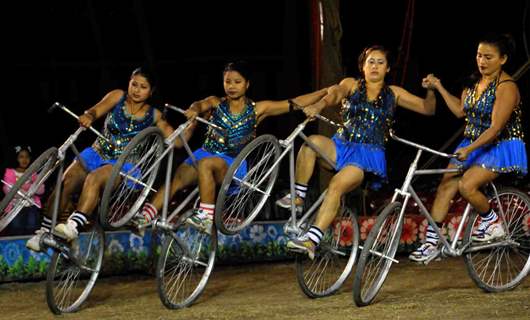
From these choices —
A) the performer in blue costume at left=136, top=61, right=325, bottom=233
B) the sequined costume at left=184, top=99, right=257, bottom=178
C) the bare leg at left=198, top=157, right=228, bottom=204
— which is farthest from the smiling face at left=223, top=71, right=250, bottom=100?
the bare leg at left=198, top=157, right=228, bottom=204

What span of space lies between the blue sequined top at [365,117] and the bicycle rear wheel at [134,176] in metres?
1.32

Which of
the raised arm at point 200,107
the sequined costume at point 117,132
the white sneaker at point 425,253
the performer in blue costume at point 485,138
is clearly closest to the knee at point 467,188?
the performer in blue costume at point 485,138

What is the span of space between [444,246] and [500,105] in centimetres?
106

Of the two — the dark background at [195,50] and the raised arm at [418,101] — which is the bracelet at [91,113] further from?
the dark background at [195,50]

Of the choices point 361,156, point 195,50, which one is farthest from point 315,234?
point 195,50

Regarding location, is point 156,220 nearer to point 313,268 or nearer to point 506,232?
point 313,268

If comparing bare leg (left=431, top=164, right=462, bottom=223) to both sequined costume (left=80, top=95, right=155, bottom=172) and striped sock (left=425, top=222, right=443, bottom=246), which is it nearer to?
striped sock (left=425, top=222, right=443, bottom=246)

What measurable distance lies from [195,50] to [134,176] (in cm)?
759

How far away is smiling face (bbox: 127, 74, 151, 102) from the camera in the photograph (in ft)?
26.9

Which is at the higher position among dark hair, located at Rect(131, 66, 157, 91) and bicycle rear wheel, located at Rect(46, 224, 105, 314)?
dark hair, located at Rect(131, 66, 157, 91)

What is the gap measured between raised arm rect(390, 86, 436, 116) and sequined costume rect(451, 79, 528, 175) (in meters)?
0.28

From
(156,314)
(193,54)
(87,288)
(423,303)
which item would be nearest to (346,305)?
(423,303)

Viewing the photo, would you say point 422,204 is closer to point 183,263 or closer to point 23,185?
point 183,263

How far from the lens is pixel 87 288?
26.1ft
